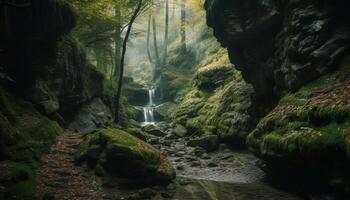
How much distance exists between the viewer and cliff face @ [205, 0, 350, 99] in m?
13.0

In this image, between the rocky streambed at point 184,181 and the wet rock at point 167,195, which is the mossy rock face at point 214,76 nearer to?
the rocky streambed at point 184,181

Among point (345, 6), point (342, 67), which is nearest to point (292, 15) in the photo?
point (345, 6)

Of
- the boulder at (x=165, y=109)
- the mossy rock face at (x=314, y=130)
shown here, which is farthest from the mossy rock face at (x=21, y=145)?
the boulder at (x=165, y=109)

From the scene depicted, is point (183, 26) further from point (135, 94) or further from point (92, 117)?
point (92, 117)

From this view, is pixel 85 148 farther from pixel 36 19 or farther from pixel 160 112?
pixel 160 112

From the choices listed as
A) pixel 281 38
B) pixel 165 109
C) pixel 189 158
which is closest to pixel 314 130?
pixel 281 38

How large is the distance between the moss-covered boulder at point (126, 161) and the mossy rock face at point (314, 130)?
4055mm

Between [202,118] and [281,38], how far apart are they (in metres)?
10.3

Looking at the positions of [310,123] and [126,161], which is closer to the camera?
[310,123]

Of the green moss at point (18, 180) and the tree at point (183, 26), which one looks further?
the tree at point (183, 26)

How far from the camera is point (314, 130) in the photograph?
32.8ft

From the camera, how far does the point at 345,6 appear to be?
Result: 13.0 metres

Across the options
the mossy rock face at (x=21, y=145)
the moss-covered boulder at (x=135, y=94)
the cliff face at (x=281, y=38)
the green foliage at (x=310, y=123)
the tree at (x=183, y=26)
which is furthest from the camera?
the tree at (x=183, y=26)

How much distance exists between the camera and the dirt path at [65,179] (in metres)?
10.1
